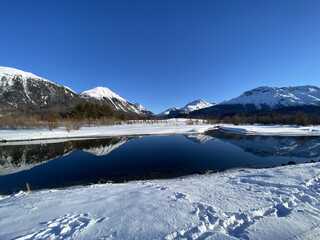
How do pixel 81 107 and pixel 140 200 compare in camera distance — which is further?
pixel 81 107

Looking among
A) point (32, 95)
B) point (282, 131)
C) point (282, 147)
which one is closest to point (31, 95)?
point (32, 95)

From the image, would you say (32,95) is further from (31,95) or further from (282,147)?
(282,147)

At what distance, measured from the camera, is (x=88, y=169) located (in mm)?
13719

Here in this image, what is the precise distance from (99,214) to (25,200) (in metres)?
3.99

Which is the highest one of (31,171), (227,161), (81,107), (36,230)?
(81,107)

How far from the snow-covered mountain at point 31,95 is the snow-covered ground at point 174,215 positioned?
168 m

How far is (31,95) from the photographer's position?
17462 cm

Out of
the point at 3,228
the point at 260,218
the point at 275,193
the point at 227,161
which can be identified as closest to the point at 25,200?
the point at 3,228

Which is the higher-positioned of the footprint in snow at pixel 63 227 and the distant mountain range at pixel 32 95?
the distant mountain range at pixel 32 95

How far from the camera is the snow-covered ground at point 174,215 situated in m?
3.63

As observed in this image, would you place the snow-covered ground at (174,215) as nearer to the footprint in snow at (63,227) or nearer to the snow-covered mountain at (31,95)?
the footprint in snow at (63,227)

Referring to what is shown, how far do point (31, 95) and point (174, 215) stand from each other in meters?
230

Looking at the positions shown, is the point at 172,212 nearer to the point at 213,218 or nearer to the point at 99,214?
the point at 213,218

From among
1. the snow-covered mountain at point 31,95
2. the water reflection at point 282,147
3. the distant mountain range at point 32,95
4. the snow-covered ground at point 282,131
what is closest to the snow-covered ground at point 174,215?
the water reflection at point 282,147
